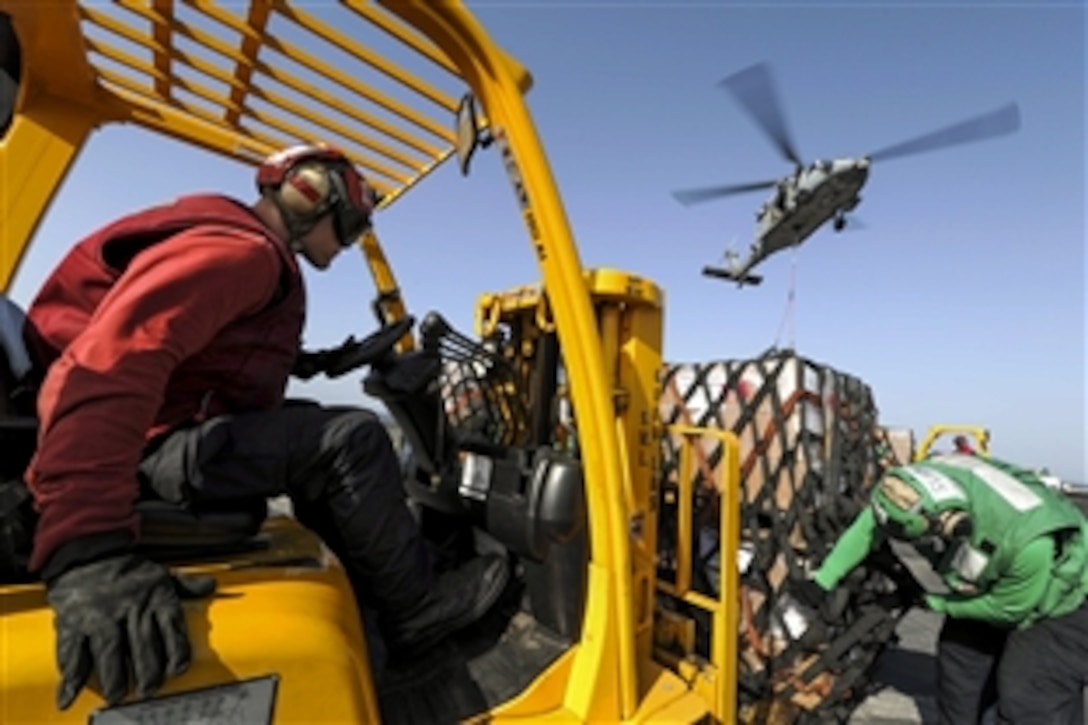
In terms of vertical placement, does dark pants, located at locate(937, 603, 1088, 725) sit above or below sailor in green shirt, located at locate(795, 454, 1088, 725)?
below

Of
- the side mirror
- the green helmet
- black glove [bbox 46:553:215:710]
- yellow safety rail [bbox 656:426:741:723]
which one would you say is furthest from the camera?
the green helmet

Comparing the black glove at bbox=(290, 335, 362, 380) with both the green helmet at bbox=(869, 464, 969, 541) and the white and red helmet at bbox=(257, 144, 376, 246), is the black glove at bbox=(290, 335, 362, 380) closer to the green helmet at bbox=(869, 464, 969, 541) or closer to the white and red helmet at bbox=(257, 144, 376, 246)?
the white and red helmet at bbox=(257, 144, 376, 246)

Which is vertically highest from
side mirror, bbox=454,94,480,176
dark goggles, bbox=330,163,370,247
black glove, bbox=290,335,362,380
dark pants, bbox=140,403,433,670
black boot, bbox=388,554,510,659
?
side mirror, bbox=454,94,480,176

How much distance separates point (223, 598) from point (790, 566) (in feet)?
9.77

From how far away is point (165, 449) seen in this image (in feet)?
5.68

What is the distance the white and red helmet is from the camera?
6.48ft

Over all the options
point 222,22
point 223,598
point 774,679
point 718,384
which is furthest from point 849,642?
point 222,22

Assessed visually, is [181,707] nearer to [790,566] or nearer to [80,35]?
[80,35]

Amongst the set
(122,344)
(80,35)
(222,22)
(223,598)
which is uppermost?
(222,22)

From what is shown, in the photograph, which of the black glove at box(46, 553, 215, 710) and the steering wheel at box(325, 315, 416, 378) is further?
the steering wheel at box(325, 315, 416, 378)

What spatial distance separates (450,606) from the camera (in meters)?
2.29

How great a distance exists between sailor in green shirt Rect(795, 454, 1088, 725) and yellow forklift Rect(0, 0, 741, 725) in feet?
3.63

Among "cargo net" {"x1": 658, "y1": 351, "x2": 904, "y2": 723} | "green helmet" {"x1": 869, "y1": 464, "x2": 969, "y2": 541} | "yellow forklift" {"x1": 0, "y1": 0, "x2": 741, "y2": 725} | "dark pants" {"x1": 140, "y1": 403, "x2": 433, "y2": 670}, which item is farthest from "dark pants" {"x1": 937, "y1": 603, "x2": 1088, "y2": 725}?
"dark pants" {"x1": 140, "y1": 403, "x2": 433, "y2": 670}

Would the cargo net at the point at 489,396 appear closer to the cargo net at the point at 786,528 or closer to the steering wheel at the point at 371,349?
the steering wheel at the point at 371,349
